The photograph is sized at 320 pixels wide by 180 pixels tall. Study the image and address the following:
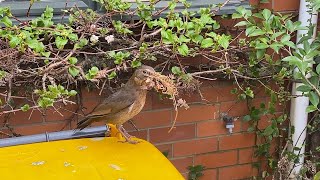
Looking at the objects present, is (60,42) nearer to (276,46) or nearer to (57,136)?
(57,136)

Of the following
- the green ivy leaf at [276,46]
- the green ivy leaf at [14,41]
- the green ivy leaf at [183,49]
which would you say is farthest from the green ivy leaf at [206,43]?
the green ivy leaf at [14,41]

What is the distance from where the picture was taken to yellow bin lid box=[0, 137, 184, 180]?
2.00 metres

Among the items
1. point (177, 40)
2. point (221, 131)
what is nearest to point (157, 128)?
point (221, 131)

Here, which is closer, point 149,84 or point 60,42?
point 149,84

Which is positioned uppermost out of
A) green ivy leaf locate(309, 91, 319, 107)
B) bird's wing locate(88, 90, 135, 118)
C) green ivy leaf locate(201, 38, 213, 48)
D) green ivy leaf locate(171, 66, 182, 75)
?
green ivy leaf locate(201, 38, 213, 48)

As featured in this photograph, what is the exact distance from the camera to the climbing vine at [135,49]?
266 cm

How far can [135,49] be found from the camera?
9.53 feet

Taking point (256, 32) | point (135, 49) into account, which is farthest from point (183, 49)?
point (256, 32)

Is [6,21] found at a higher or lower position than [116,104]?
higher

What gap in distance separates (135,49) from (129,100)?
61 cm

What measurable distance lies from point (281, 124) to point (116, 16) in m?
1.37

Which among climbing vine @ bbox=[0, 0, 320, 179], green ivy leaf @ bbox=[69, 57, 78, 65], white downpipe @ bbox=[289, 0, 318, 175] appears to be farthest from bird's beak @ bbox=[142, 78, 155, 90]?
white downpipe @ bbox=[289, 0, 318, 175]

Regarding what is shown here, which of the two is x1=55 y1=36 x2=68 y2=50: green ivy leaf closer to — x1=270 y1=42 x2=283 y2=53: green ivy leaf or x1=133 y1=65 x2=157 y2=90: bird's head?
x1=133 y1=65 x2=157 y2=90: bird's head

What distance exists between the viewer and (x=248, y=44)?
309cm
